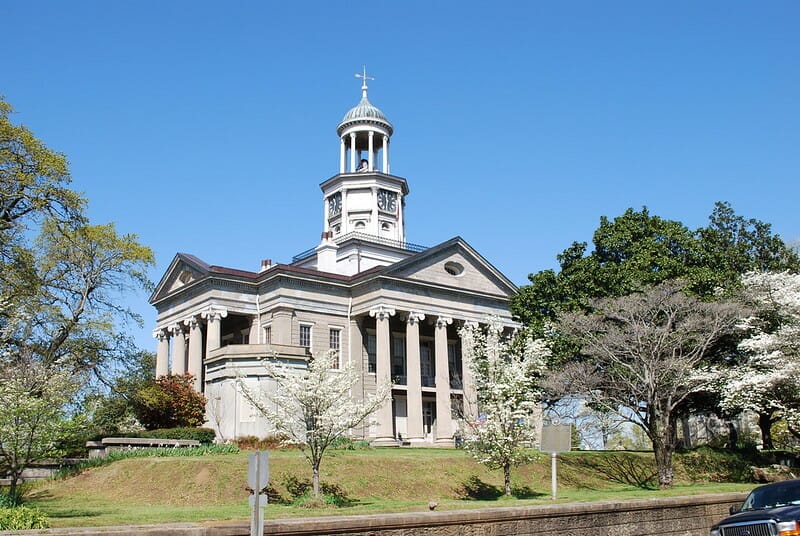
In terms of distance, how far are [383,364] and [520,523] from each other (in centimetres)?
3162

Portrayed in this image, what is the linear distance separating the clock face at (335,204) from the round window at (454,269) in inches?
515

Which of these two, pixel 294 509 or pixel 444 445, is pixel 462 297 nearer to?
pixel 444 445

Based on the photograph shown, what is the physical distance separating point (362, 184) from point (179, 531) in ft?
170

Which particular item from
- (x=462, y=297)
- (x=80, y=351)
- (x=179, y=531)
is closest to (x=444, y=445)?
(x=462, y=297)

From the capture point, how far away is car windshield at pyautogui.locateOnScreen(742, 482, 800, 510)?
51.3 feet

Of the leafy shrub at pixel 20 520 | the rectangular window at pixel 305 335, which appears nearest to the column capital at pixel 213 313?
the rectangular window at pixel 305 335

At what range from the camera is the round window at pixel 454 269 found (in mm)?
53287

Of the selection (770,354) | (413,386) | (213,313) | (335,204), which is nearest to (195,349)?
(213,313)

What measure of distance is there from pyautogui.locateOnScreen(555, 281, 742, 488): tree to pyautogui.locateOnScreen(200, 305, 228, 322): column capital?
21844 mm

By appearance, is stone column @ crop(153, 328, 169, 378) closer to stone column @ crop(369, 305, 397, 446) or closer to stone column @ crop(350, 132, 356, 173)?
stone column @ crop(369, 305, 397, 446)

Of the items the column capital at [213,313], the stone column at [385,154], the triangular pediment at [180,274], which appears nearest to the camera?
the column capital at [213,313]

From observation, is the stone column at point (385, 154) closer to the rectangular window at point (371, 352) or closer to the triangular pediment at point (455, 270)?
the triangular pediment at point (455, 270)

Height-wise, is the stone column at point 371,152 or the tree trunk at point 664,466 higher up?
the stone column at point 371,152

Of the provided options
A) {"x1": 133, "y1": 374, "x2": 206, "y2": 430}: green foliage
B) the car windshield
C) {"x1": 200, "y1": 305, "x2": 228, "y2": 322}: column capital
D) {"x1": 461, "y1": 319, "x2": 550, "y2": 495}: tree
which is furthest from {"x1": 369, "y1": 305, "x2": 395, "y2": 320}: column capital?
the car windshield
